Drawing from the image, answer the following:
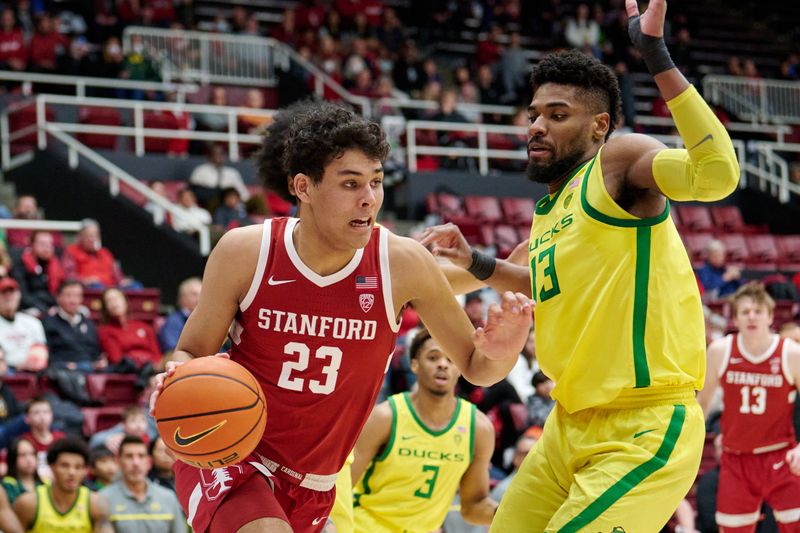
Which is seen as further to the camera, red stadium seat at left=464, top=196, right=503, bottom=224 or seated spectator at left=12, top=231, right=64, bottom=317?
red stadium seat at left=464, top=196, right=503, bottom=224

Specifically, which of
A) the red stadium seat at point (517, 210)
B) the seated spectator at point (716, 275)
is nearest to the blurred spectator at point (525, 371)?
the seated spectator at point (716, 275)

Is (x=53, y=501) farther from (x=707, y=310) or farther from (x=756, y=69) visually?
(x=756, y=69)

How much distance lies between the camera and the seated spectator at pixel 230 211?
13.1m

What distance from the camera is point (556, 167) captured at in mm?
4512

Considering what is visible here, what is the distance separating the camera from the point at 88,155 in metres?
13.8

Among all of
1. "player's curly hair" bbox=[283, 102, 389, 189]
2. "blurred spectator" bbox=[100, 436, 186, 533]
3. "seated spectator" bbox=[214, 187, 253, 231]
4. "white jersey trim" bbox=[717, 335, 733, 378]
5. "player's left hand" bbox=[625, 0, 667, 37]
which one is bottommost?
"blurred spectator" bbox=[100, 436, 186, 533]

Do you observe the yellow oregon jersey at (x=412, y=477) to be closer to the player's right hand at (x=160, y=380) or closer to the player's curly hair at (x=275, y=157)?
the player's curly hair at (x=275, y=157)

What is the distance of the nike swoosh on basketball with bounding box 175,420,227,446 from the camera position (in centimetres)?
394

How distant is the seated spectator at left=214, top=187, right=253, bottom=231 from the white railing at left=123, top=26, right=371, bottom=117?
4368mm

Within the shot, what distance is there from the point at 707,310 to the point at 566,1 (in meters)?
11.2

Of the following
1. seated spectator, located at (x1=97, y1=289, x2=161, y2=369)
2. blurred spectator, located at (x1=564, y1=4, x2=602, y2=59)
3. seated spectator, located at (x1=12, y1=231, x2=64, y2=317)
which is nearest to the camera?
seated spectator, located at (x1=97, y1=289, x2=161, y2=369)

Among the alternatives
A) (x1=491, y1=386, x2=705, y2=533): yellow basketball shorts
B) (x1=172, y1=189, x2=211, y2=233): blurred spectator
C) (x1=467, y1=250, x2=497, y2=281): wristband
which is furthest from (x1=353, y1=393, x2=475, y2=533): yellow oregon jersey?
(x1=172, y1=189, x2=211, y2=233): blurred spectator

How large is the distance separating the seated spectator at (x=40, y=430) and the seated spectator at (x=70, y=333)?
1.34m

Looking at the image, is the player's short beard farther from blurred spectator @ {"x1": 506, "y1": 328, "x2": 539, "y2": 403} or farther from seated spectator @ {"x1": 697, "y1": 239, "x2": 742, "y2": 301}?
seated spectator @ {"x1": 697, "y1": 239, "x2": 742, "y2": 301}
